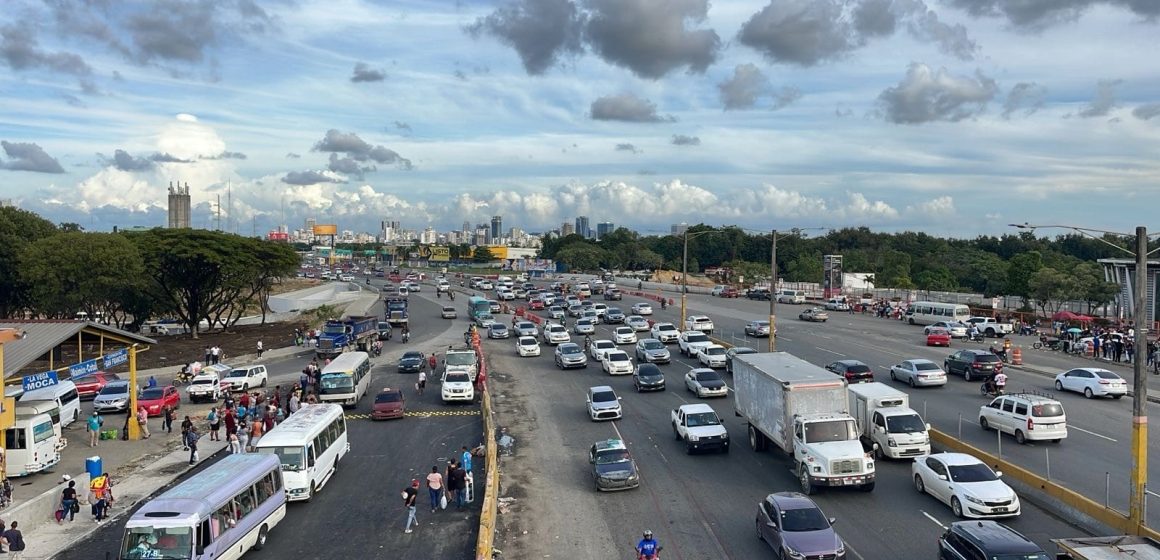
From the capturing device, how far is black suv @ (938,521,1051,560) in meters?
13.8

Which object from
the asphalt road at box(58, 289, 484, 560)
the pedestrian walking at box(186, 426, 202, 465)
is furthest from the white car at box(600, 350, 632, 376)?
the pedestrian walking at box(186, 426, 202, 465)

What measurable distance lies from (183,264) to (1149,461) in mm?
69942

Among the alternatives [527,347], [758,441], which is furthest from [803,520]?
[527,347]

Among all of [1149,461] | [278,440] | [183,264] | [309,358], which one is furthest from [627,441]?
[183,264]

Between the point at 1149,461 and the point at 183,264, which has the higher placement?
the point at 183,264

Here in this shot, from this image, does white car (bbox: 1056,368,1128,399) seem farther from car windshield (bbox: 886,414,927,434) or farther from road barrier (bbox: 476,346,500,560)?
road barrier (bbox: 476,346,500,560)

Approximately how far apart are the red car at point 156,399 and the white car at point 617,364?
20.8 meters

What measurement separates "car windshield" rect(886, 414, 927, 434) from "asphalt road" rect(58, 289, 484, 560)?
12200 mm

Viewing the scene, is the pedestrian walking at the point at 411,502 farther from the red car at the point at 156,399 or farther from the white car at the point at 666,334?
the white car at the point at 666,334

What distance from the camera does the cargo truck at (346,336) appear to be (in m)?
50.2

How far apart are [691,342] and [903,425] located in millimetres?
23923

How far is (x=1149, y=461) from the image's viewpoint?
23.0 m

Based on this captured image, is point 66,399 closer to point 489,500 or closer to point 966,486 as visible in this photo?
point 489,500

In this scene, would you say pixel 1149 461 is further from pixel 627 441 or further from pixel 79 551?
pixel 79 551
